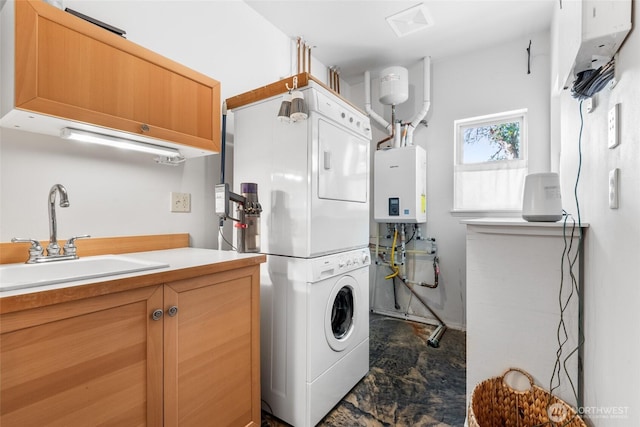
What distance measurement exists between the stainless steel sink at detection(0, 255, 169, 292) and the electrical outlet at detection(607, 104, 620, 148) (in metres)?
1.54

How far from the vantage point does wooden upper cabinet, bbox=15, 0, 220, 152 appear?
3.22ft

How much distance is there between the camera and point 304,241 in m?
1.57

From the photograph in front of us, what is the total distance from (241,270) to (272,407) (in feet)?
3.04

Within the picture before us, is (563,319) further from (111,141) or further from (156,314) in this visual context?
(111,141)

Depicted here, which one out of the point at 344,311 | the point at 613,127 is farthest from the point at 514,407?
the point at 613,127

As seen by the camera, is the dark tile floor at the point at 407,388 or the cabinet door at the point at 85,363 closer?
the cabinet door at the point at 85,363

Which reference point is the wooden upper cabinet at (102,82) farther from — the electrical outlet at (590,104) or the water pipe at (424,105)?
the water pipe at (424,105)

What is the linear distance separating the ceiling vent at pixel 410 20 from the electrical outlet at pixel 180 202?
2168mm

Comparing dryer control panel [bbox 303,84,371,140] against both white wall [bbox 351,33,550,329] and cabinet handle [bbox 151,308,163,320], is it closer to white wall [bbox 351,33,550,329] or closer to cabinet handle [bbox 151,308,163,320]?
cabinet handle [bbox 151,308,163,320]

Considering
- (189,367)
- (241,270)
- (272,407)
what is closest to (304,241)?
(241,270)

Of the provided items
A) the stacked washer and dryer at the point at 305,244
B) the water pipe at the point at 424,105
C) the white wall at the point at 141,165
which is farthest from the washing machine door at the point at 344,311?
the water pipe at the point at 424,105

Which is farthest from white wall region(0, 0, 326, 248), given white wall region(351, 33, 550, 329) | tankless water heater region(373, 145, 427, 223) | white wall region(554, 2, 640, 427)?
white wall region(554, 2, 640, 427)

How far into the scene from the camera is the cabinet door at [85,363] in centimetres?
73

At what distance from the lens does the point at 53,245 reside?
1199mm
